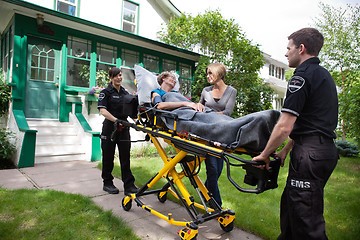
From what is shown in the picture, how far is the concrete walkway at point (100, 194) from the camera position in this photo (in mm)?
2900

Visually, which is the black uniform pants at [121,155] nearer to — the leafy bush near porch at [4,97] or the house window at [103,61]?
the leafy bush near porch at [4,97]

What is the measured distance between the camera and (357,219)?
135 inches

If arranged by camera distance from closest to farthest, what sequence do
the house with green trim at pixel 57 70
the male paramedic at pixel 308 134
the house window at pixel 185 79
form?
the male paramedic at pixel 308 134, the house with green trim at pixel 57 70, the house window at pixel 185 79

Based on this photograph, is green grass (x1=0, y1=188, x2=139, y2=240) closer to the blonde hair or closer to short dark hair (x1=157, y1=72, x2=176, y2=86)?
short dark hair (x1=157, y1=72, x2=176, y2=86)

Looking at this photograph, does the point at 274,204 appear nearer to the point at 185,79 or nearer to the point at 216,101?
the point at 216,101

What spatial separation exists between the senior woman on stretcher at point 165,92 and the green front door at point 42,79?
16.5 feet

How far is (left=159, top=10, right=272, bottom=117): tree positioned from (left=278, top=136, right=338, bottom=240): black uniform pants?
8.05m

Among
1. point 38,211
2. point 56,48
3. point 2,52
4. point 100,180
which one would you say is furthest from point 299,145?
point 2,52

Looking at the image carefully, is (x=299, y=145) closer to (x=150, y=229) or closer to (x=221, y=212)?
(x=221, y=212)

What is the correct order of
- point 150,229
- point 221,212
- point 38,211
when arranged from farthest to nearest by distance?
point 38,211 < point 150,229 < point 221,212

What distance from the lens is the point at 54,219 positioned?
3.00 meters

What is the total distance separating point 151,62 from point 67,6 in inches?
147

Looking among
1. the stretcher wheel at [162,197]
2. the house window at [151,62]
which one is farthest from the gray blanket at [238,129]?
the house window at [151,62]

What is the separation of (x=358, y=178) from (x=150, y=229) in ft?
17.3
